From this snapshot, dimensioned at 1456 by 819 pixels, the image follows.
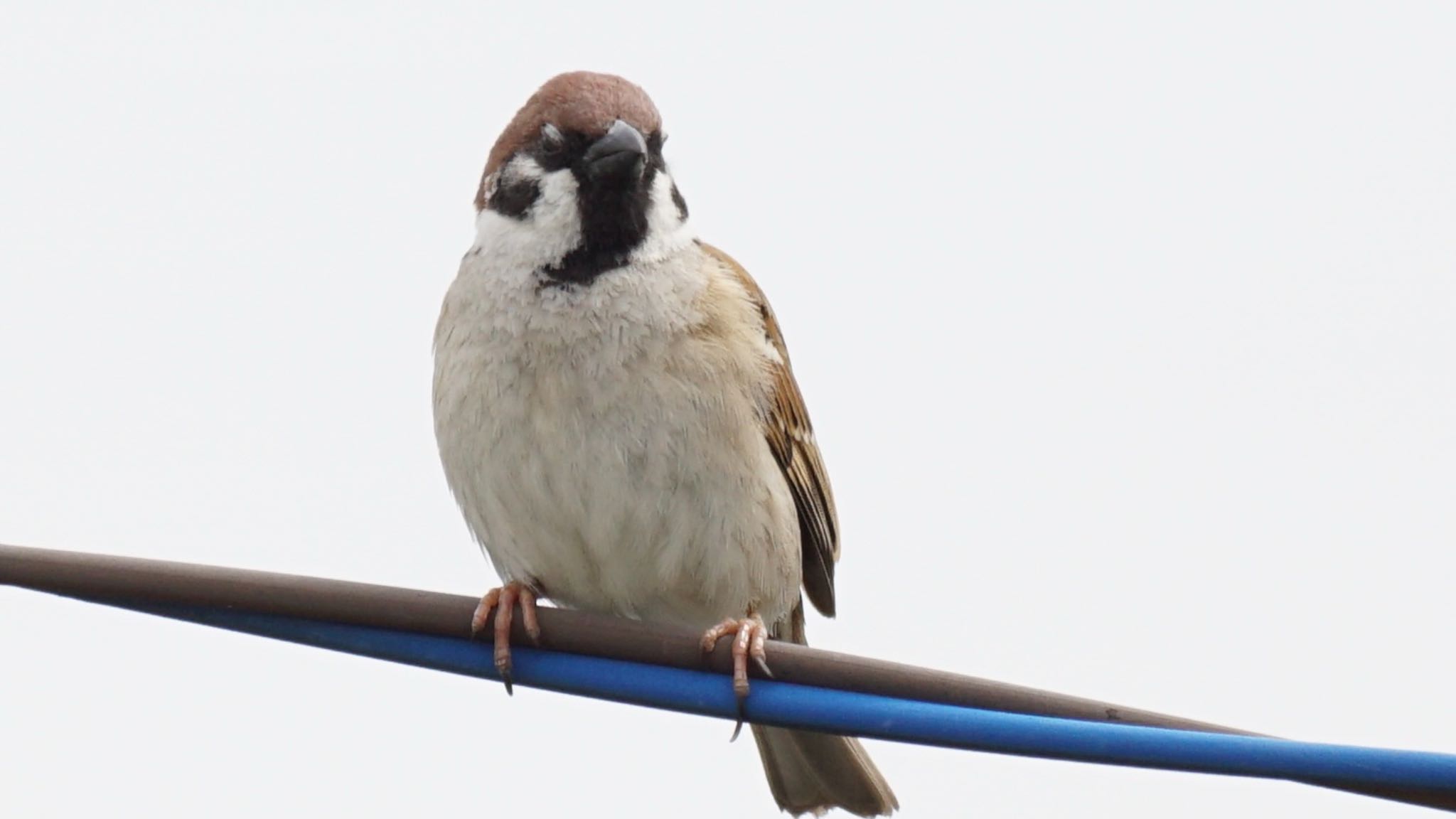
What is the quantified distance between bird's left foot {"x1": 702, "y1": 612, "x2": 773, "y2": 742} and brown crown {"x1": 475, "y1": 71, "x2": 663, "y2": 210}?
43.1 inches

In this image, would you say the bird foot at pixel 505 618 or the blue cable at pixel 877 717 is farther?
the bird foot at pixel 505 618

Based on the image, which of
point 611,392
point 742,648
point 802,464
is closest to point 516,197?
point 611,392

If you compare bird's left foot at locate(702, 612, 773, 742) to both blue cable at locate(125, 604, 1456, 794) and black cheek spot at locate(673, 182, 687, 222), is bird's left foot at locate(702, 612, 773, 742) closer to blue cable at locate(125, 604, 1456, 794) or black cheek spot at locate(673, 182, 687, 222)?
blue cable at locate(125, 604, 1456, 794)

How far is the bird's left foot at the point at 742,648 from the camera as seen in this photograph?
2818 mm

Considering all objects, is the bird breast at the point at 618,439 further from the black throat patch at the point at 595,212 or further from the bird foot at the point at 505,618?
the bird foot at the point at 505,618

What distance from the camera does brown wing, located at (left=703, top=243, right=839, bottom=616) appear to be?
4.21 metres

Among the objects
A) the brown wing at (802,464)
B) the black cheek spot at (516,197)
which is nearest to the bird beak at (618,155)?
the black cheek spot at (516,197)

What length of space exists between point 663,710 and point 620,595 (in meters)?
1.22

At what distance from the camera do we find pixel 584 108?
407cm

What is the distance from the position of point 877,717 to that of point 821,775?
1.94 metres

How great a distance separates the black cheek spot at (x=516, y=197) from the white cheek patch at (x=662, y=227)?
0.25 meters

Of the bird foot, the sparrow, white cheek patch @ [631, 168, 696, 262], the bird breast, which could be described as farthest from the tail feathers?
white cheek patch @ [631, 168, 696, 262]

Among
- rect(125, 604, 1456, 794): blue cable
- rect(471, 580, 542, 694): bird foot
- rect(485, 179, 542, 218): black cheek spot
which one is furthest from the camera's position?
rect(485, 179, 542, 218): black cheek spot

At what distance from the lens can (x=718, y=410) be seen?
389cm
